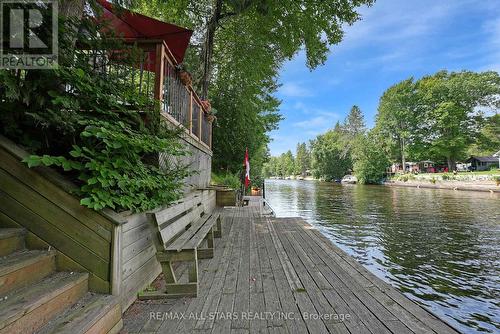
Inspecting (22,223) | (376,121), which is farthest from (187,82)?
(376,121)

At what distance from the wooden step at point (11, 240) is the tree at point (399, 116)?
4880cm

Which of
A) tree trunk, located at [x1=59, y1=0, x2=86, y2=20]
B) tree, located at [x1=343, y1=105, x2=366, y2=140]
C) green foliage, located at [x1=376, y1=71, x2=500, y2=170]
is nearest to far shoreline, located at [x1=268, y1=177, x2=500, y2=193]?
green foliage, located at [x1=376, y1=71, x2=500, y2=170]

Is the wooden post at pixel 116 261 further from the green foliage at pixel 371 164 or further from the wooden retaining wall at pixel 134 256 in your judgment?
the green foliage at pixel 371 164

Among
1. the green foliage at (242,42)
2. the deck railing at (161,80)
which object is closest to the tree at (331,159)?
the green foliage at (242,42)

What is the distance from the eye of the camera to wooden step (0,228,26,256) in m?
2.04

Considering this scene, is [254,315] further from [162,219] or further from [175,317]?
[162,219]

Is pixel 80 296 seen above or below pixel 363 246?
above

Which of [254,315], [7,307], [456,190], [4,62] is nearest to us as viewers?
[7,307]

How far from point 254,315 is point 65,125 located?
7.58 ft

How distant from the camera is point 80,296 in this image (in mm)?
2115

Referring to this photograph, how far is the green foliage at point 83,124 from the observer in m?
2.19

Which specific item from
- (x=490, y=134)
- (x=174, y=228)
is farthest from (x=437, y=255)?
(x=490, y=134)

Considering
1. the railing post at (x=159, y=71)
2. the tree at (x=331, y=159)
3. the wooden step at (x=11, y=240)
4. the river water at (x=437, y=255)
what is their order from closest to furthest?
1. the wooden step at (x=11, y=240)
2. the railing post at (x=159, y=71)
3. the river water at (x=437, y=255)
4. the tree at (x=331, y=159)

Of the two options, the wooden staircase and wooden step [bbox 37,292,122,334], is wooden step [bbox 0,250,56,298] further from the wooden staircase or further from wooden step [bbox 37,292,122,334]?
wooden step [bbox 37,292,122,334]
